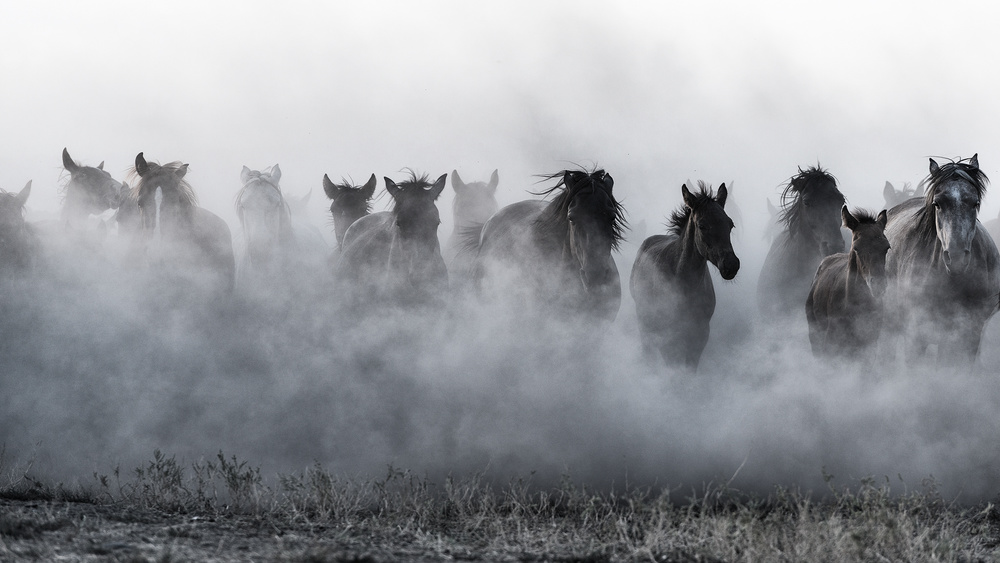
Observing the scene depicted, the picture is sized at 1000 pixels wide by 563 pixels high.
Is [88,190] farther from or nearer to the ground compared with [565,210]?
farther from the ground

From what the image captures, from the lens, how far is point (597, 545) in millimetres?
5305

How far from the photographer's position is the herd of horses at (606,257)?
8.42 m

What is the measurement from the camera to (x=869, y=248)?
8.40 meters

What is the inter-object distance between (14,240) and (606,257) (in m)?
6.32

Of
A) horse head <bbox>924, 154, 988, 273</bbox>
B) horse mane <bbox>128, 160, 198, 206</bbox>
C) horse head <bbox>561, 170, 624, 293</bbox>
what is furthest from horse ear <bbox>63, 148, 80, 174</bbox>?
horse head <bbox>924, 154, 988, 273</bbox>

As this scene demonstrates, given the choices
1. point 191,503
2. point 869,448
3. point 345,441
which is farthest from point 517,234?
point 191,503

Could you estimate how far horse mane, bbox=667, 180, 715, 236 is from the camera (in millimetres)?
8969

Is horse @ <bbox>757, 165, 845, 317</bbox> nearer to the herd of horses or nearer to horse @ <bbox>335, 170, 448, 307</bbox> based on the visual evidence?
the herd of horses

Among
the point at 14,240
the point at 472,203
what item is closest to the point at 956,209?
the point at 472,203

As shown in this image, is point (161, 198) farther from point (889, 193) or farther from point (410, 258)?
point (889, 193)

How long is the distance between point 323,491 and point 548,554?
1.74 metres

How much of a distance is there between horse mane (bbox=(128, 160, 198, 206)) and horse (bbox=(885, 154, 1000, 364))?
6858 millimetres

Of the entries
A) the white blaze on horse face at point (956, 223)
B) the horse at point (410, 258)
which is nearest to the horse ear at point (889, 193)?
the white blaze on horse face at point (956, 223)

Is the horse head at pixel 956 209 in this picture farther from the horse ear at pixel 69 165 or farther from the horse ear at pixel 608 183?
the horse ear at pixel 69 165
